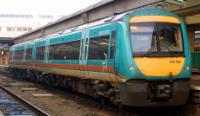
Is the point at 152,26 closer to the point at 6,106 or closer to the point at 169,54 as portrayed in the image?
the point at 169,54

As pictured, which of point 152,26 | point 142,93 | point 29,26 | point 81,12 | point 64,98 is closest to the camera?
point 142,93

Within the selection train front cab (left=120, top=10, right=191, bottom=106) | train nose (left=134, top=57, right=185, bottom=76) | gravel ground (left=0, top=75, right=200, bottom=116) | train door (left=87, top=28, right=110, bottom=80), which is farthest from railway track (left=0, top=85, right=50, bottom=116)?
train nose (left=134, top=57, right=185, bottom=76)

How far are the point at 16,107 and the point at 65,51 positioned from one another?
3.54 meters

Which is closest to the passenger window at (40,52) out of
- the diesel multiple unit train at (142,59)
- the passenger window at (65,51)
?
the passenger window at (65,51)

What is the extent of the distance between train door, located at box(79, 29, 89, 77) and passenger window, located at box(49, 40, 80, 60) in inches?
20.3

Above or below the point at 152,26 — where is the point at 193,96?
below

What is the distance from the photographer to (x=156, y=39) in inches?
515

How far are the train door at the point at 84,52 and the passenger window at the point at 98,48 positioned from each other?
0.45 meters

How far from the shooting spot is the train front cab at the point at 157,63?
40.7ft

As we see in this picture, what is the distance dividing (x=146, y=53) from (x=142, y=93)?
3.63ft

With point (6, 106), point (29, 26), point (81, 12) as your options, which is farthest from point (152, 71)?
point (29, 26)

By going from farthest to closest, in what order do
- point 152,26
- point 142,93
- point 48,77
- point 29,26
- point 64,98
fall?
point 29,26 < point 48,77 < point 64,98 < point 152,26 < point 142,93

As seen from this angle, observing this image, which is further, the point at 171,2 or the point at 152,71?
the point at 171,2

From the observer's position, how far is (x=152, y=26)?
1312 cm
